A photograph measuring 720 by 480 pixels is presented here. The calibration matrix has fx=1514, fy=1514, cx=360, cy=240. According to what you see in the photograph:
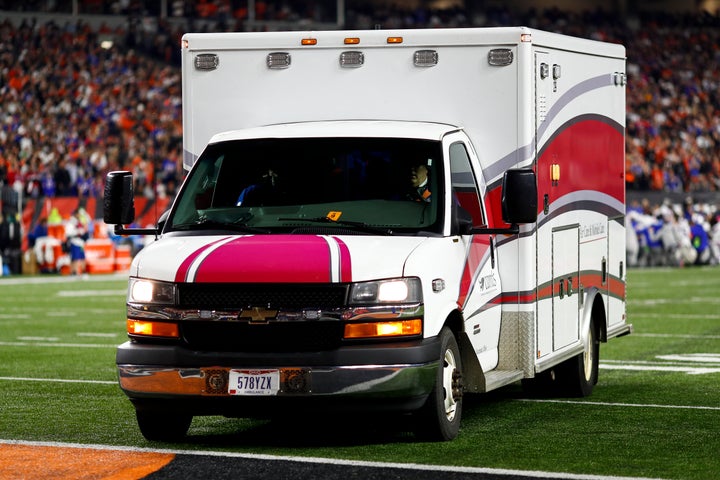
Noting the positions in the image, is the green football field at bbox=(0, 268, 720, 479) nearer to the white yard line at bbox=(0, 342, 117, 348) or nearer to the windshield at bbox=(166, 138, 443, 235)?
the white yard line at bbox=(0, 342, 117, 348)

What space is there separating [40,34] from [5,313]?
20834 millimetres

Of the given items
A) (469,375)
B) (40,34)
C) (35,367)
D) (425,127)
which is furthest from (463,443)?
(40,34)

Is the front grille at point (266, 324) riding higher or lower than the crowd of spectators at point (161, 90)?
lower

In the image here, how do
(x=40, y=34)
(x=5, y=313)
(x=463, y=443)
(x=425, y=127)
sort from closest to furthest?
1. (x=463, y=443)
2. (x=425, y=127)
3. (x=5, y=313)
4. (x=40, y=34)

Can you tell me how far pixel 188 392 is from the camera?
27.2 ft

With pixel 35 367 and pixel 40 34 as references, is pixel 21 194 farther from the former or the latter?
pixel 35 367

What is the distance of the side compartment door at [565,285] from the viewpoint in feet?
34.5

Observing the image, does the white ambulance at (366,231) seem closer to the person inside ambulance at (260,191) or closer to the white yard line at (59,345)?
the person inside ambulance at (260,191)

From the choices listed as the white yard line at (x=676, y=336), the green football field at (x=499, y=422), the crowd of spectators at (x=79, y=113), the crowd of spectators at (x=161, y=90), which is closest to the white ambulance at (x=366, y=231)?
the green football field at (x=499, y=422)

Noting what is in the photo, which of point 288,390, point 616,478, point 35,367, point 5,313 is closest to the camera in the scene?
point 616,478

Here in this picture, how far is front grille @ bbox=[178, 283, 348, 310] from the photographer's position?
26.7 feet

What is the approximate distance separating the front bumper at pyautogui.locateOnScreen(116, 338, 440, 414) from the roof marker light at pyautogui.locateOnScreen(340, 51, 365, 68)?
2296 mm

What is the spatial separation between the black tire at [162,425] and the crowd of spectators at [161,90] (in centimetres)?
2462

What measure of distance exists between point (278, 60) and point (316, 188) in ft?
4.22
